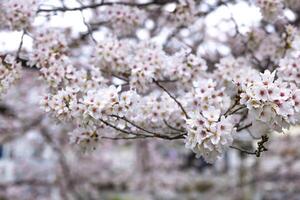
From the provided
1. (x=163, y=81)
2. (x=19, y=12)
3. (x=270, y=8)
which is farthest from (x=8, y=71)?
(x=270, y=8)

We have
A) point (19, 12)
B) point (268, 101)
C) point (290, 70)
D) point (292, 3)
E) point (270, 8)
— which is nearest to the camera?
point (268, 101)

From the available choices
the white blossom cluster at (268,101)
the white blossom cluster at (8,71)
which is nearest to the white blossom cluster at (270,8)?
the white blossom cluster at (268,101)

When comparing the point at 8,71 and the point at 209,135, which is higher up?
the point at 8,71

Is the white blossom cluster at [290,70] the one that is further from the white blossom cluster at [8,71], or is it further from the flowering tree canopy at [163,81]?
the white blossom cluster at [8,71]

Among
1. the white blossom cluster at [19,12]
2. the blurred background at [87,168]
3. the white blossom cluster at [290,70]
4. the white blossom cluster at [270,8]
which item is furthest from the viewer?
the blurred background at [87,168]

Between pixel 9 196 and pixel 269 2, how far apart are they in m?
4.87

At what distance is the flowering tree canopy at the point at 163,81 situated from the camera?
6.20 ft

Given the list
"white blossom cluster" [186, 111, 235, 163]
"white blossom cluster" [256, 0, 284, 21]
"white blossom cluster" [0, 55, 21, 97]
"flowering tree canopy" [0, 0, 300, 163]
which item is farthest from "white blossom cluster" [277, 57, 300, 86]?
"white blossom cluster" [0, 55, 21, 97]

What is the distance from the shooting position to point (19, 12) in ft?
8.87

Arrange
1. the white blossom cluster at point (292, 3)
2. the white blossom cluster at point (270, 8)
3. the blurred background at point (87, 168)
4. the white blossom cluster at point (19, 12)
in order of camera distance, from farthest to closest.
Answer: the blurred background at point (87, 168), the white blossom cluster at point (292, 3), the white blossom cluster at point (270, 8), the white blossom cluster at point (19, 12)

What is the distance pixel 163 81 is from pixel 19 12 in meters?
0.87

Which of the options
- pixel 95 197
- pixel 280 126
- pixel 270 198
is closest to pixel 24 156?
pixel 95 197

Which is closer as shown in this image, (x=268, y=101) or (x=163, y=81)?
(x=268, y=101)

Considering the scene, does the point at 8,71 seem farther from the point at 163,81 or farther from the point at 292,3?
the point at 292,3
